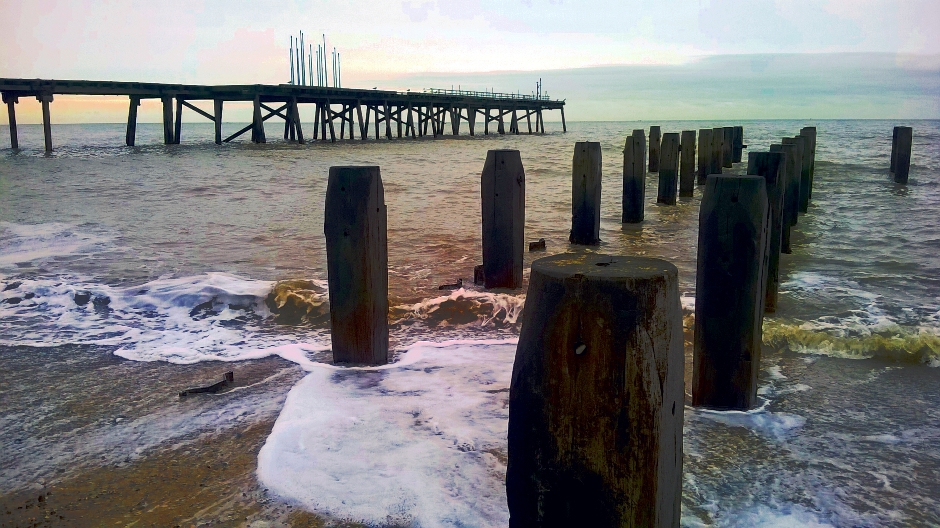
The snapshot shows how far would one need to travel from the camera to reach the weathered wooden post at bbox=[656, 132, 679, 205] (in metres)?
13.2

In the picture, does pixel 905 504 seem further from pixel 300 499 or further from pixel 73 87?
pixel 73 87

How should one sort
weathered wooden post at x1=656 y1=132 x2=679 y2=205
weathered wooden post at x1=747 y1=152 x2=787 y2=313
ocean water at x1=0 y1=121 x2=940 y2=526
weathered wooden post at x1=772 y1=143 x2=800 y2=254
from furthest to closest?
weathered wooden post at x1=656 y1=132 x2=679 y2=205 → weathered wooden post at x1=772 y1=143 x2=800 y2=254 → weathered wooden post at x1=747 y1=152 x2=787 y2=313 → ocean water at x1=0 y1=121 x2=940 y2=526

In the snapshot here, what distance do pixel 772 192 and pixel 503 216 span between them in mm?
2204

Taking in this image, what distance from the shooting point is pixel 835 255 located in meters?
8.68

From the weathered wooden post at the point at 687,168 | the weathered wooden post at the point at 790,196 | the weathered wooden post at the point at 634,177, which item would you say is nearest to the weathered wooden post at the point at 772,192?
the weathered wooden post at the point at 790,196

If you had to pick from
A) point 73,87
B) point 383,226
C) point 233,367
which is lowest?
point 233,367

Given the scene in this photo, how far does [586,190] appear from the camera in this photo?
341 inches

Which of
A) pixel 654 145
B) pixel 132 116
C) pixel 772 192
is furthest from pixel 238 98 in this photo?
pixel 772 192

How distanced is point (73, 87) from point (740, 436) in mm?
32233

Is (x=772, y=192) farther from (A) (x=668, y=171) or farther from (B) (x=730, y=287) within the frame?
(A) (x=668, y=171)

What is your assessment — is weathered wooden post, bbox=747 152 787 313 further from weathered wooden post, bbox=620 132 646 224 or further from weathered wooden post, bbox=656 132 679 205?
weathered wooden post, bbox=656 132 679 205

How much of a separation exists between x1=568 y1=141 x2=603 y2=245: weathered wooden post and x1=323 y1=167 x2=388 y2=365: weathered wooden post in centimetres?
466

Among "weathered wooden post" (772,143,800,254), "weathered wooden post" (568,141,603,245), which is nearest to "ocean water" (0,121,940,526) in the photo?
"weathered wooden post" (772,143,800,254)

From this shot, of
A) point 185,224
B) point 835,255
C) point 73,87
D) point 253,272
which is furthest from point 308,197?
point 73,87
